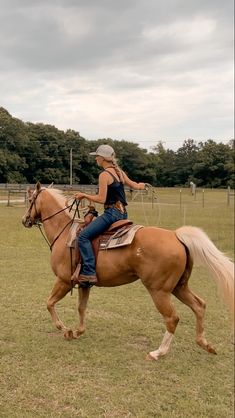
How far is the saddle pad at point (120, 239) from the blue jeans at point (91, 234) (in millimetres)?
148

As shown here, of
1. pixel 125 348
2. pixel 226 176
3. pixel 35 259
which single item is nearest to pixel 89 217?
pixel 125 348

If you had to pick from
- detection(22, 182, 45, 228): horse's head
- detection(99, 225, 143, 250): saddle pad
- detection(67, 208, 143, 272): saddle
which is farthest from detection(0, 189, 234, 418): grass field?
detection(22, 182, 45, 228): horse's head

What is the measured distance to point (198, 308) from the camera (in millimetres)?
5336

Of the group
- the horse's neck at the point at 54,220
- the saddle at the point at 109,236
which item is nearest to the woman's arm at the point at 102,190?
the saddle at the point at 109,236

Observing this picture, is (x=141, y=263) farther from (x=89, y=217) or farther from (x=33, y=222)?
(x=33, y=222)

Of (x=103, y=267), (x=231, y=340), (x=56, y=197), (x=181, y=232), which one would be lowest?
(x=231, y=340)

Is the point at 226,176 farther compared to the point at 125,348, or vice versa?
the point at 226,176

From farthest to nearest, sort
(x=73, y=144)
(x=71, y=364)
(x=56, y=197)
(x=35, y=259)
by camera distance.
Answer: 1. (x=73, y=144)
2. (x=35, y=259)
3. (x=56, y=197)
4. (x=71, y=364)

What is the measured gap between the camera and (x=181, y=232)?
16.9 ft

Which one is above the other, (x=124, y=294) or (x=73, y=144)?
(x=73, y=144)

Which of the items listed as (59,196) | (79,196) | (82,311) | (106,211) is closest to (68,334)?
(82,311)

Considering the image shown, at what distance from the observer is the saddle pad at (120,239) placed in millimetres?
5133

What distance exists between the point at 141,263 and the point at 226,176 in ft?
229

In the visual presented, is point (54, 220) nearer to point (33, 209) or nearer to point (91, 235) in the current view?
point (33, 209)
